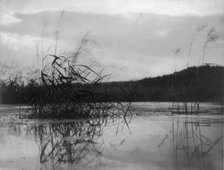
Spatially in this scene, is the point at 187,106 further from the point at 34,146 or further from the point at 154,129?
the point at 34,146

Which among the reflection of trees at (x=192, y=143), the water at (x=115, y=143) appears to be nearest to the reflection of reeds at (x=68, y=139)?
the water at (x=115, y=143)

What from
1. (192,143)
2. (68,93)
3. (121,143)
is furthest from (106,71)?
(192,143)

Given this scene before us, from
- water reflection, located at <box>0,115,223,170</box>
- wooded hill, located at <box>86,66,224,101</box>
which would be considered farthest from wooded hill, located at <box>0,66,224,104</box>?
water reflection, located at <box>0,115,223,170</box>

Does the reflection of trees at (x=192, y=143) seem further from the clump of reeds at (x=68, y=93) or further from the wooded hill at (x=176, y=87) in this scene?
the clump of reeds at (x=68, y=93)

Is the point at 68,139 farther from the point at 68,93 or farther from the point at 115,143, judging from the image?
the point at 68,93

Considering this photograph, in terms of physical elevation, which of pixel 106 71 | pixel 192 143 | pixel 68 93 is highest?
pixel 106 71

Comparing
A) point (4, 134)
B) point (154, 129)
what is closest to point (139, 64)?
point (154, 129)

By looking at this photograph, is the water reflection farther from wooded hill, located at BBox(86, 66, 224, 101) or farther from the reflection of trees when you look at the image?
wooded hill, located at BBox(86, 66, 224, 101)
